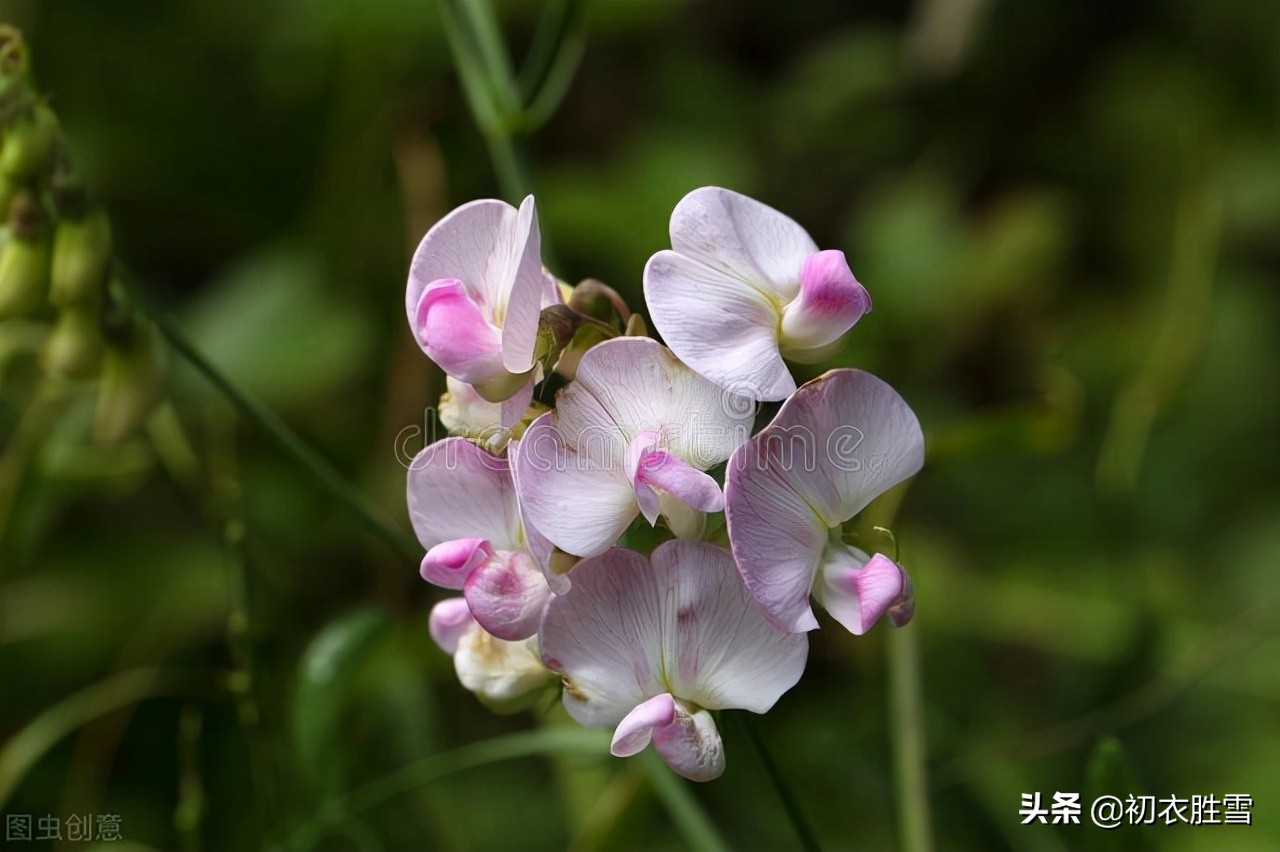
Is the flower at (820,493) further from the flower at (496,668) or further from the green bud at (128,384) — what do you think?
the green bud at (128,384)

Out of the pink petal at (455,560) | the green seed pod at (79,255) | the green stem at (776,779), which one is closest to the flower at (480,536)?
the pink petal at (455,560)

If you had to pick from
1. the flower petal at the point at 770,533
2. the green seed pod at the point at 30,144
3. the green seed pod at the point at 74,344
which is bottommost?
the green seed pod at the point at 74,344

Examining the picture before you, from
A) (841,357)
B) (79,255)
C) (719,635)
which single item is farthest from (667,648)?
(841,357)

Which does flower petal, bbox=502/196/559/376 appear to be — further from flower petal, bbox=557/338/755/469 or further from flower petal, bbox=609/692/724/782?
flower petal, bbox=609/692/724/782

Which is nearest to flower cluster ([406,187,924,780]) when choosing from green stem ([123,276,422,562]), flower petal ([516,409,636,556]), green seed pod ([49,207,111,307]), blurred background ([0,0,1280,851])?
flower petal ([516,409,636,556])

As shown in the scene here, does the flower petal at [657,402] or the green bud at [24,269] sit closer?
the flower petal at [657,402]

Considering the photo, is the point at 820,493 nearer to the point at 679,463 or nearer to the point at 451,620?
the point at 679,463
